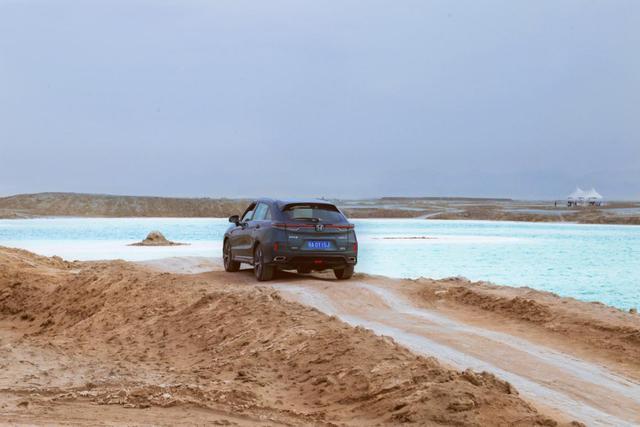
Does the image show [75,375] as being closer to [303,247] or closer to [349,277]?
[303,247]

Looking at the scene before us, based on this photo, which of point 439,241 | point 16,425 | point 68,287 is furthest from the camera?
point 439,241

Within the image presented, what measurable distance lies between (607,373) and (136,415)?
207 inches

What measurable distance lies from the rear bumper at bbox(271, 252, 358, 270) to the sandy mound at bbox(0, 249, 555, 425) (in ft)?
4.13

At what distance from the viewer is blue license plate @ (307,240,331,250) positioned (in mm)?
15305

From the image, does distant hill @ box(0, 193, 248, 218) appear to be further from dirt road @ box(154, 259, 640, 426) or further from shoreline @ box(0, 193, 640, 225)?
dirt road @ box(154, 259, 640, 426)

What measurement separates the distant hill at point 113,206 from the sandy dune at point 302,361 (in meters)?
111

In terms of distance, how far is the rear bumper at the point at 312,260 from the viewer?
15227 millimetres

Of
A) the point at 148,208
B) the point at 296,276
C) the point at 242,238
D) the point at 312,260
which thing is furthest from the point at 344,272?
the point at 148,208

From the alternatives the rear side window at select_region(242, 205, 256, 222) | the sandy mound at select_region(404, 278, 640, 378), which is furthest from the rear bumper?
the rear side window at select_region(242, 205, 256, 222)

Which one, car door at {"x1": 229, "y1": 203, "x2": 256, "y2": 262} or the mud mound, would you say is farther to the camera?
car door at {"x1": 229, "y1": 203, "x2": 256, "y2": 262}

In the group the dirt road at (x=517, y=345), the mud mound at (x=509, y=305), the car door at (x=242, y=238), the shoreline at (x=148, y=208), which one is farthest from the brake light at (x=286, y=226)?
the shoreline at (x=148, y=208)

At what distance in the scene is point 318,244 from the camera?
15.4 metres

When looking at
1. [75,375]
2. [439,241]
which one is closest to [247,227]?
[75,375]

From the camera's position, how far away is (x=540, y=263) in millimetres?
29953
